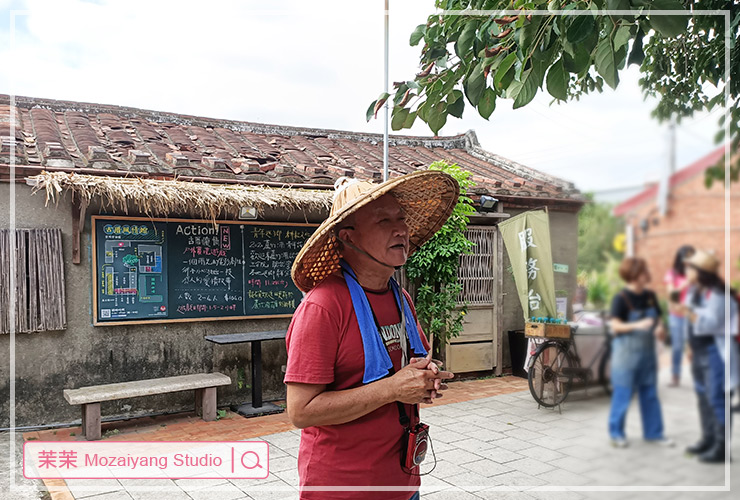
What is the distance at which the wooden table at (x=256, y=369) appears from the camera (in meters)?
6.23

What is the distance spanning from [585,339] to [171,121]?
8.95 metres

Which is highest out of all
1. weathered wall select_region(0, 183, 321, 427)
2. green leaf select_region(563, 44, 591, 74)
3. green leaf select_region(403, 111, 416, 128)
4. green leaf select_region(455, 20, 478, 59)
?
green leaf select_region(455, 20, 478, 59)

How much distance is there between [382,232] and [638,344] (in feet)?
5.24

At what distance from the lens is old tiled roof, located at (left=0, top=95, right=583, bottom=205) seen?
234 inches

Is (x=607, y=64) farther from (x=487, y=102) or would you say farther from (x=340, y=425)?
(x=340, y=425)

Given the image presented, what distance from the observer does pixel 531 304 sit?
21.4 ft

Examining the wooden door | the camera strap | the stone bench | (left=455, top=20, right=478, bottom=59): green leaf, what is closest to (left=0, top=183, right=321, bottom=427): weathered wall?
the stone bench

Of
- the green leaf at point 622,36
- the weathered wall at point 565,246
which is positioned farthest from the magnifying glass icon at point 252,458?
the weathered wall at point 565,246

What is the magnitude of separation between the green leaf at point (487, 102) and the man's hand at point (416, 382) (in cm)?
81

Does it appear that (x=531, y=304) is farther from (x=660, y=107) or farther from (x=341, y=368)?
(x=660, y=107)

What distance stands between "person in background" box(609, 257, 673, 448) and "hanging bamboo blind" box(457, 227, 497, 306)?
7892 mm

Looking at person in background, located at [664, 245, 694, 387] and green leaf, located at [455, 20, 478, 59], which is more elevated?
green leaf, located at [455, 20, 478, 59]

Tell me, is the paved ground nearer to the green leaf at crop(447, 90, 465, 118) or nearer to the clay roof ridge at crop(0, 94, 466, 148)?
the green leaf at crop(447, 90, 465, 118)

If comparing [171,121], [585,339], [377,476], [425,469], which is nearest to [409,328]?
[377,476]
